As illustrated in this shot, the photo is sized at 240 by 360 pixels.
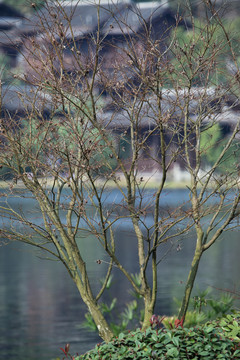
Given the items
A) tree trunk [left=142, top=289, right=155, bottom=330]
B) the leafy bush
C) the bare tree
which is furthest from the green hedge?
tree trunk [left=142, top=289, right=155, bottom=330]

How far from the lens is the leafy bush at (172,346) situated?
3.35m

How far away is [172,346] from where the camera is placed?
337 centimetres

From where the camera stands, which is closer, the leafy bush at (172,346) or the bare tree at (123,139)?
the leafy bush at (172,346)

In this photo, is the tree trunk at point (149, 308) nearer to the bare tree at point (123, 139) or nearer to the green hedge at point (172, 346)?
the bare tree at point (123, 139)

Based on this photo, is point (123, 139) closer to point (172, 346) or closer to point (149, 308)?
point (149, 308)

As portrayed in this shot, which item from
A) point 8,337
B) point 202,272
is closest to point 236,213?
point 8,337

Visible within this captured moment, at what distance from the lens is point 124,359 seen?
3385mm

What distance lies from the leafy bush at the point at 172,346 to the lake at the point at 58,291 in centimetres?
77

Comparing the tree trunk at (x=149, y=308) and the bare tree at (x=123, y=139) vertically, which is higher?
the bare tree at (x=123, y=139)

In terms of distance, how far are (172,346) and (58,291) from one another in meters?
8.27

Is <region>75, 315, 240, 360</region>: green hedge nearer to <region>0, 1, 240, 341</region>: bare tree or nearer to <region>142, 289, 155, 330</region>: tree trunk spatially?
<region>0, 1, 240, 341</region>: bare tree

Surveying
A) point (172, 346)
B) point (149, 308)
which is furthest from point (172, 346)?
point (149, 308)

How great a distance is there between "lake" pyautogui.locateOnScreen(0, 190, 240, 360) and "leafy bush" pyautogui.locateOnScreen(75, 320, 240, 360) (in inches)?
30.2

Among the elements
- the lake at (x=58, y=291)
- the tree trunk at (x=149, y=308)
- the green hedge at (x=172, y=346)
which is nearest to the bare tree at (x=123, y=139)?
the tree trunk at (x=149, y=308)
